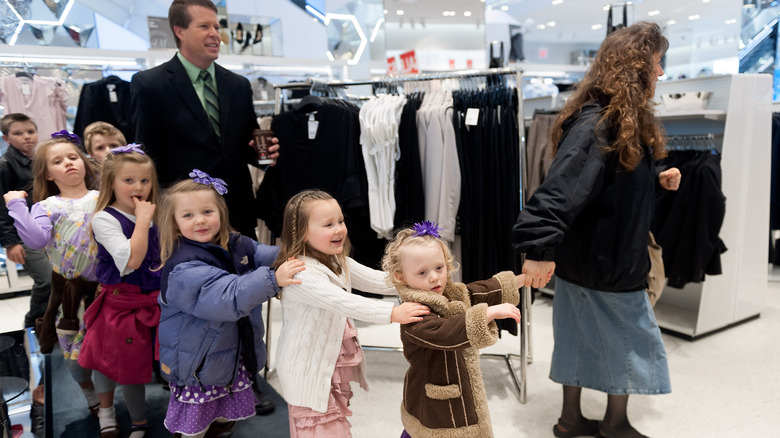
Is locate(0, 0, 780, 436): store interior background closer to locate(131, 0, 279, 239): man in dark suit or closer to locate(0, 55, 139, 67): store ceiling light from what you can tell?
locate(0, 55, 139, 67): store ceiling light

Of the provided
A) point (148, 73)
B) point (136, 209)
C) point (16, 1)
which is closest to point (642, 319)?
point (136, 209)

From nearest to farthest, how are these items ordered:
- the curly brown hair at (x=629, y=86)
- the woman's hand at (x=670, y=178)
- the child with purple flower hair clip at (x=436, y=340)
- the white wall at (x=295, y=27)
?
1. the child with purple flower hair clip at (x=436, y=340)
2. the curly brown hair at (x=629, y=86)
3. the woman's hand at (x=670, y=178)
4. the white wall at (x=295, y=27)


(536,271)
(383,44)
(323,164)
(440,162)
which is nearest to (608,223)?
(536,271)

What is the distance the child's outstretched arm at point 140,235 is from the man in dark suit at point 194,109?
1.30 ft

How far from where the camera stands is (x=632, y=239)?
6.48 ft

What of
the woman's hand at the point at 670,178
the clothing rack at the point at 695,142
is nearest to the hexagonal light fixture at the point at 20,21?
the woman's hand at the point at 670,178

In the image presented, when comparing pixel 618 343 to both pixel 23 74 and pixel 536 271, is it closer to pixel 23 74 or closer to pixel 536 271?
pixel 536 271

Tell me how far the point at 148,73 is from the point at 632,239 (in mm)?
2219

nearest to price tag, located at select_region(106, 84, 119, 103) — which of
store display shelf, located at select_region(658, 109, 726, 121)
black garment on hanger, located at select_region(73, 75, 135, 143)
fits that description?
black garment on hanger, located at select_region(73, 75, 135, 143)

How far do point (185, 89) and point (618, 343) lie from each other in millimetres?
2220

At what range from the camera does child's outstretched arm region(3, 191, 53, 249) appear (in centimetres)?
210

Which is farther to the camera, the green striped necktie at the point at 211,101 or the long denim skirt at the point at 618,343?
the green striped necktie at the point at 211,101

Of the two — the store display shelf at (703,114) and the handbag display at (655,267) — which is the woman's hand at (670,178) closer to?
the handbag display at (655,267)

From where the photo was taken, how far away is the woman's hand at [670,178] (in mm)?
2213
